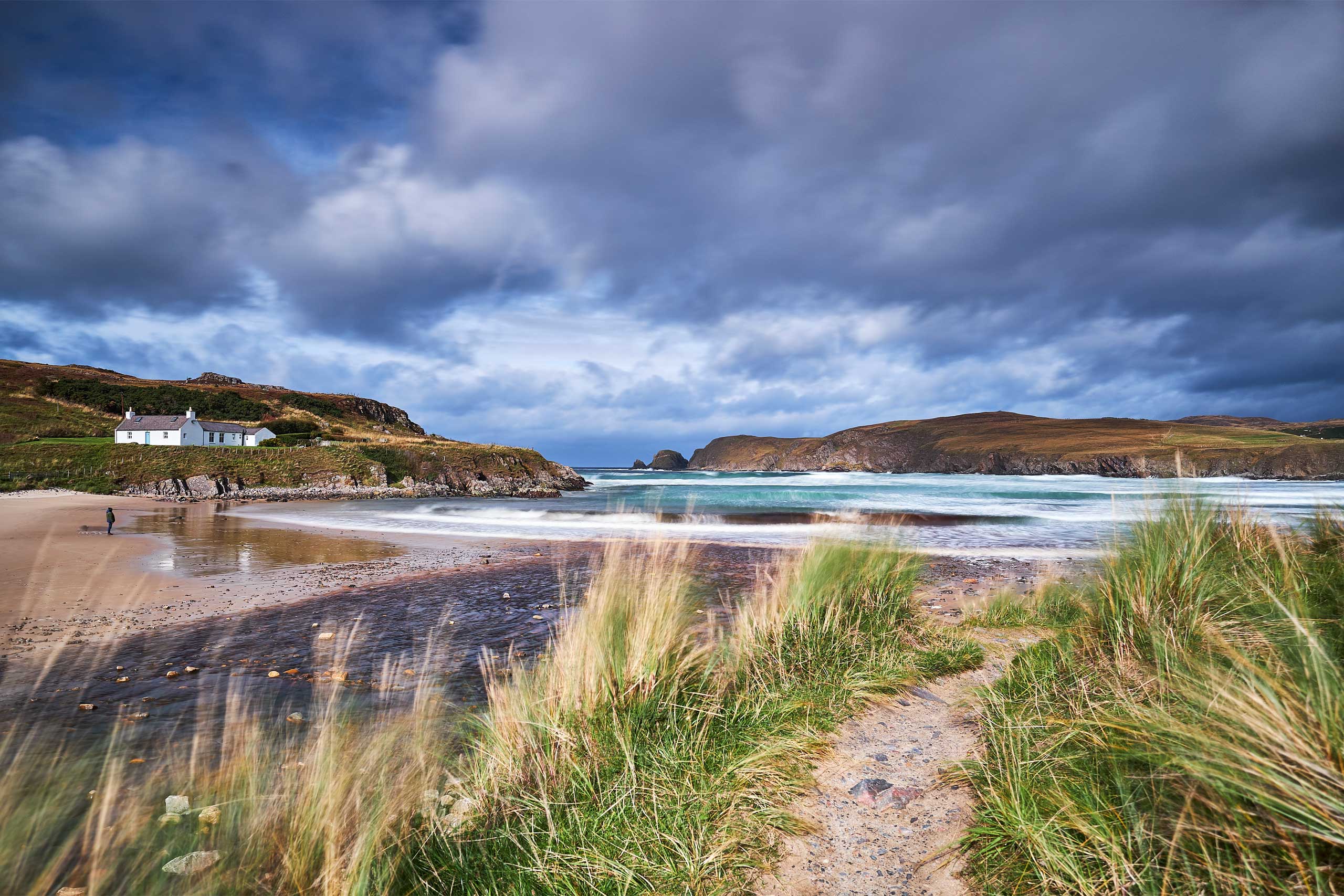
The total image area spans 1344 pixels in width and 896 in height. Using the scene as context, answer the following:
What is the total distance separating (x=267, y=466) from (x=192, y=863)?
175 ft

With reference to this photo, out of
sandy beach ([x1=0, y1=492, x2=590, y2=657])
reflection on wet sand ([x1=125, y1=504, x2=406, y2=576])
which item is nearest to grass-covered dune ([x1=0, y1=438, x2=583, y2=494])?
sandy beach ([x1=0, y1=492, x2=590, y2=657])

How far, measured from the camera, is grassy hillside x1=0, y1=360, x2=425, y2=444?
206 ft

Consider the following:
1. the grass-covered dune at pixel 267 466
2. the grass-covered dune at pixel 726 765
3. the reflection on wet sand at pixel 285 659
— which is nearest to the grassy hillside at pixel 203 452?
the grass-covered dune at pixel 267 466

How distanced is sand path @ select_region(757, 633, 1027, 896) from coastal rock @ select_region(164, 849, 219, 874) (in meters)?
2.82

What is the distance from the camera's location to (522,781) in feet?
10.6

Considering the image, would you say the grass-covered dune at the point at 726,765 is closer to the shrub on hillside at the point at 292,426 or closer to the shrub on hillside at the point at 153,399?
the shrub on hillside at the point at 292,426

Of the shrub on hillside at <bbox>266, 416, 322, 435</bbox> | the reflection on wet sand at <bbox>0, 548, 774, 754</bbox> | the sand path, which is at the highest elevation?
the shrub on hillside at <bbox>266, 416, 322, 435</bbox>

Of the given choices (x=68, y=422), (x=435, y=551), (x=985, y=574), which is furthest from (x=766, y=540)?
(x=68, y=422)

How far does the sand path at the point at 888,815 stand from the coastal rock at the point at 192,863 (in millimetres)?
2822

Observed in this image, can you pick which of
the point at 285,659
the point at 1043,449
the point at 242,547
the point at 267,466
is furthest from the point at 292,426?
the point at 1043,449

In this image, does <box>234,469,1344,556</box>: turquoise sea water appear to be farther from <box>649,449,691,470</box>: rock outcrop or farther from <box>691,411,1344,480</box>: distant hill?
<box>649,449,691,470</box>: rock outcrop

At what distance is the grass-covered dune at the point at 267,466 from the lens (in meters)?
40.4

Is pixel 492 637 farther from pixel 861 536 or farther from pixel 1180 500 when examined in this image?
pixel 1180 500

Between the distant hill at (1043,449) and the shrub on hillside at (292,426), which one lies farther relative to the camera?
the shrub on hillside at (292,426)
